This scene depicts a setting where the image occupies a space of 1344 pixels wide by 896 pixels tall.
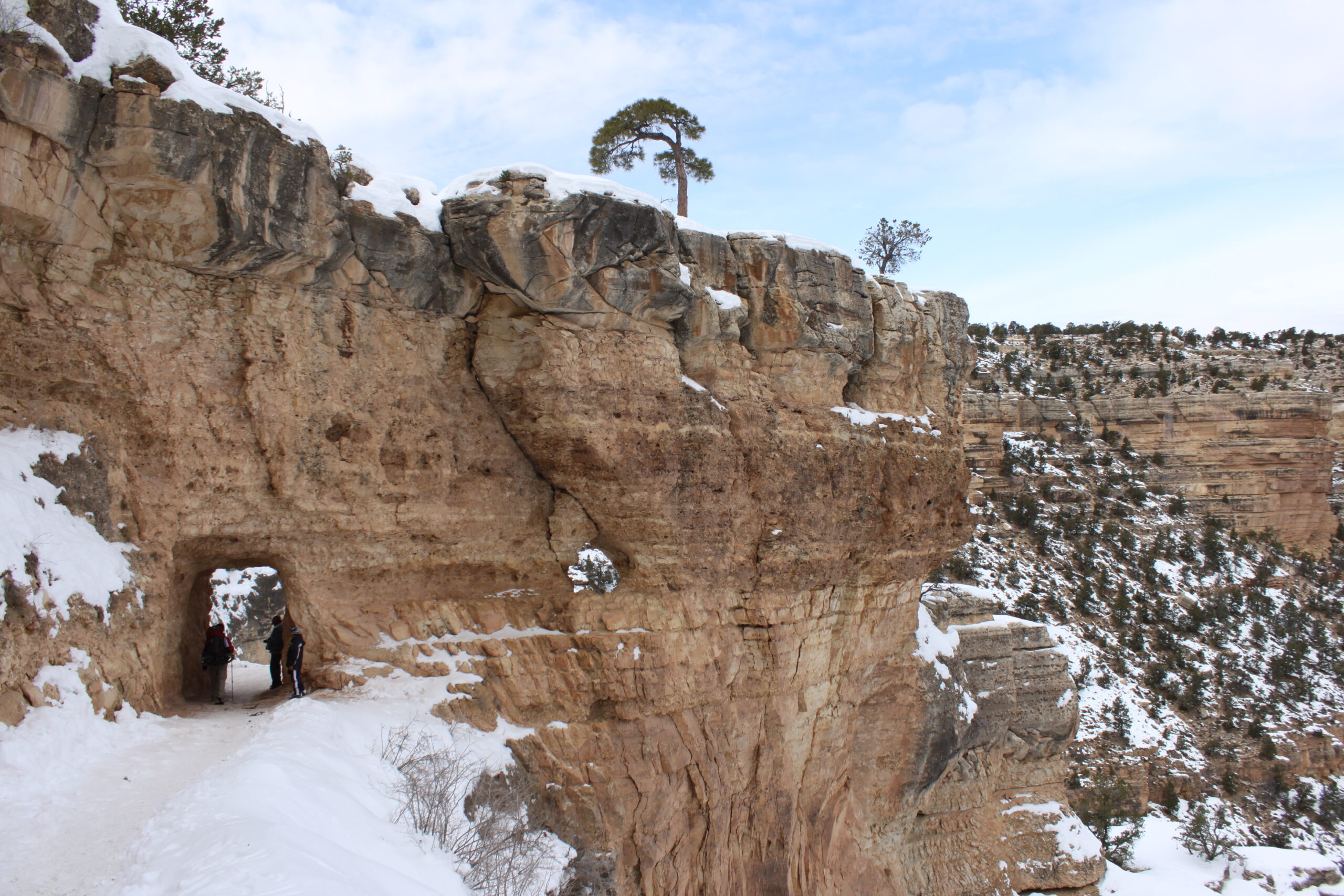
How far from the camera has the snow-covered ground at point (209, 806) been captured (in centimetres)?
488

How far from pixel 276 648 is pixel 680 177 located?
503 inches

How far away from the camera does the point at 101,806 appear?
602 cm

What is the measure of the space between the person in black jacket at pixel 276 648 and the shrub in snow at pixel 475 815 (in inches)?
107

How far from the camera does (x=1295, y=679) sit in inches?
1261

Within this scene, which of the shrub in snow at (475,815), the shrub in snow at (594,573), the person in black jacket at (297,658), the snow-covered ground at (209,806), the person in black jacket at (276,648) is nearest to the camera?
the snow-covered ground at (209,806)

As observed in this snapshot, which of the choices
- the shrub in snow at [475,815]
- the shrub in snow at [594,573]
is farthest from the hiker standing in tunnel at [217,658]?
the shrub in snow at [594,573]

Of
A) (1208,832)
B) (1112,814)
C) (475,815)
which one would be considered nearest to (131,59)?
(475,815)

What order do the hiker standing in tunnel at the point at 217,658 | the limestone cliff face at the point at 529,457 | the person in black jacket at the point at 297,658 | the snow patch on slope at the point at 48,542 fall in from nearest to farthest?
the snow patch on slope at the point at 48,542, the limestone cliff face at the point at 529,457, the person in black jacket at the point at 297,658, the hiker standing in tunnel at the point at 217,658

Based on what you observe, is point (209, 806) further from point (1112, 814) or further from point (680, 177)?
point (1112, 814)

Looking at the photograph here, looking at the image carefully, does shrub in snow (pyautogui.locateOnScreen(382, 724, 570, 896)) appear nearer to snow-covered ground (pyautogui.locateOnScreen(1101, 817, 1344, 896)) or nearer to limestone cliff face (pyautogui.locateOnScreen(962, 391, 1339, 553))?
snow-covered ground (pyautogui.locateOnScreen(1101, 817, 1344, 896))

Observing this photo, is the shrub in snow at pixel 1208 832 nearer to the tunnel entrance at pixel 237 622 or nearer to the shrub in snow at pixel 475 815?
the shrub in snow at pixel 475 815

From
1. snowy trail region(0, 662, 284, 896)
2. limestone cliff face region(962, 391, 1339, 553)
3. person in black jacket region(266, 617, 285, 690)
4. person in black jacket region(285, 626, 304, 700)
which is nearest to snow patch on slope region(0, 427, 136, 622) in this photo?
snowy trail region(0, 662, 284, 896)

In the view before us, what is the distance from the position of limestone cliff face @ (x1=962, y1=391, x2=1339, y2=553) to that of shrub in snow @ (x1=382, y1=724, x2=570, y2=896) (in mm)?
36926

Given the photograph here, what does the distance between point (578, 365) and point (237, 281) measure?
3847 millimetres
